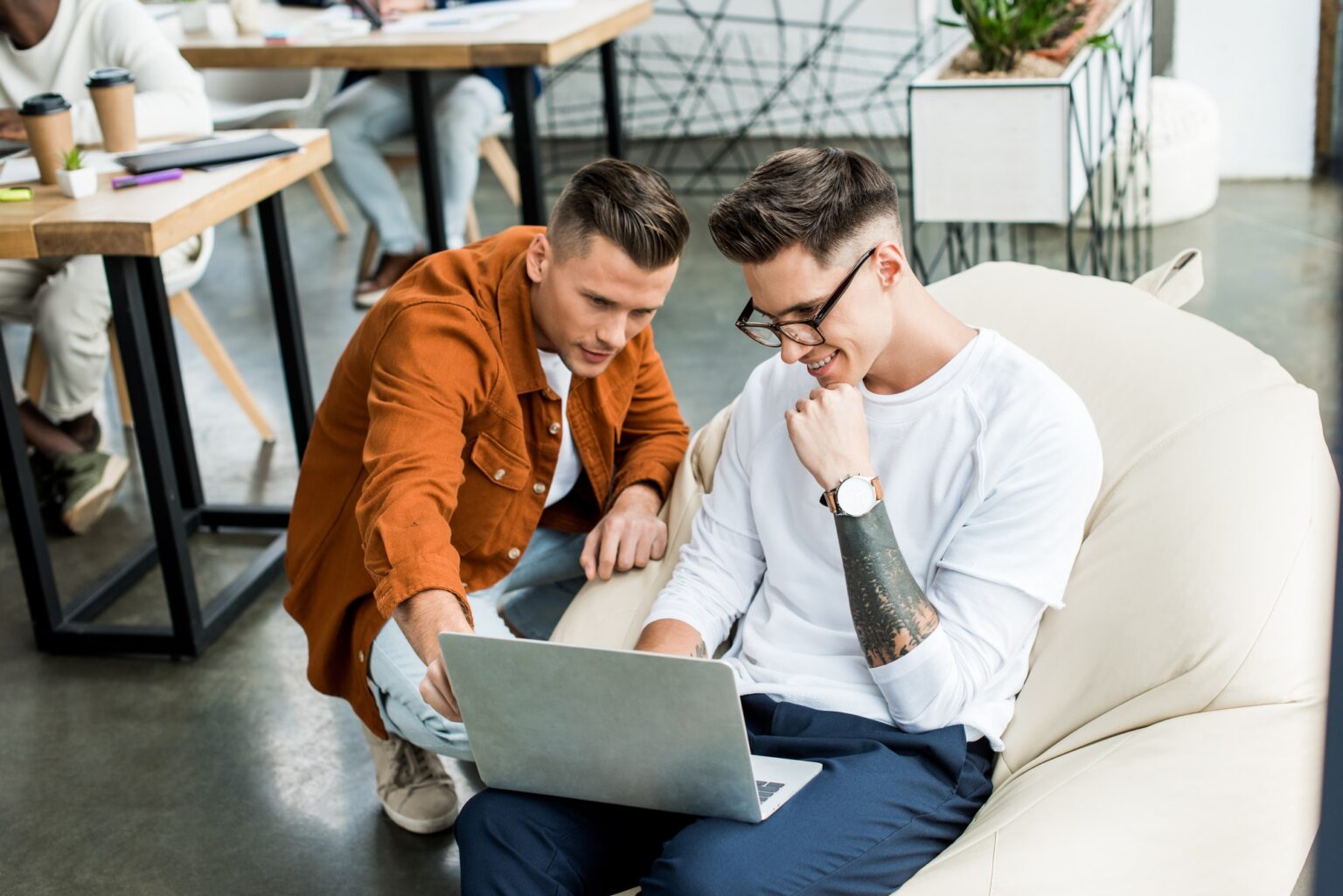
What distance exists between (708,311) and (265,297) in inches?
60.5

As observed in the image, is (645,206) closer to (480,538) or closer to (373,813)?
(480,538)

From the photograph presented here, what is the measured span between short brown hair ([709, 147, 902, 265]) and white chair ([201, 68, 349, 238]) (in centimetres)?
311


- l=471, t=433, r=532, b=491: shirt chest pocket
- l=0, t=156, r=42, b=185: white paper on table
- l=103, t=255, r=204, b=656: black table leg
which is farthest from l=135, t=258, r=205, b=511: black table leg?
l=471, t=433, r=532, b=491: shirt chest pocket

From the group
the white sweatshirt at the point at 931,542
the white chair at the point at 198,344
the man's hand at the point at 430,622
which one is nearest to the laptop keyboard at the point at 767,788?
the white sweatshirt at the point at 931,542

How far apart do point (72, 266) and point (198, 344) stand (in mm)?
390

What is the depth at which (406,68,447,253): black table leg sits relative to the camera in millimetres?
3727

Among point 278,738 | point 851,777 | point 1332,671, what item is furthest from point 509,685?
point 278,738

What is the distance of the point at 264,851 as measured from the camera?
6.92 feet

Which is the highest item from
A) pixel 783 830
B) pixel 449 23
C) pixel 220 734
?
pixel 449 23

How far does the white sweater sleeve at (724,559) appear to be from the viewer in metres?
1.71

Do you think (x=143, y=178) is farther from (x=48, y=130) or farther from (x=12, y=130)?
(x=12, y=130)

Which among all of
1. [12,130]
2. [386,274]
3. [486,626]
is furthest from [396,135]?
[486,626]

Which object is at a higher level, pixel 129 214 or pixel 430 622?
pixel 129 214

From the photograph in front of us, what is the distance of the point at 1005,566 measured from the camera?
1469 mm
